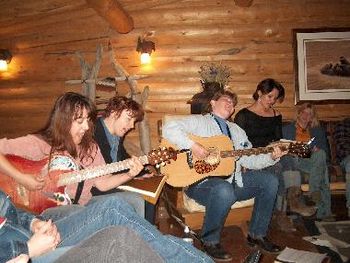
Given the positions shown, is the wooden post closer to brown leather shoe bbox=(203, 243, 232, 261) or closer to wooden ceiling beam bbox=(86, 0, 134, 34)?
wooden ceiling beam bbox=(86, 0, 134, 34)

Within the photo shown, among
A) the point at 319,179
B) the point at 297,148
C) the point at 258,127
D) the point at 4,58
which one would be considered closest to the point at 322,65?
the point at 258,127

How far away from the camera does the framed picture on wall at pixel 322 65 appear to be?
6039mm

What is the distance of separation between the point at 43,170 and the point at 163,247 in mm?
1158

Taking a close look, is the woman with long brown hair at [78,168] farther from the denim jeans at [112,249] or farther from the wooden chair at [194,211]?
the wooden chair at [194,211]

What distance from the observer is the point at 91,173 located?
2895mm


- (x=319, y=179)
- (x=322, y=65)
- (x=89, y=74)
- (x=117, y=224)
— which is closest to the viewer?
(x=117, y=224)

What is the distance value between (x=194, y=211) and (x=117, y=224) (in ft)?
6.43

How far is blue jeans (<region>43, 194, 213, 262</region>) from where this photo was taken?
2.09 meters

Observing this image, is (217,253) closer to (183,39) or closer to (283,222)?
(283,222)

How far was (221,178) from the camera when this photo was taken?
3795mm

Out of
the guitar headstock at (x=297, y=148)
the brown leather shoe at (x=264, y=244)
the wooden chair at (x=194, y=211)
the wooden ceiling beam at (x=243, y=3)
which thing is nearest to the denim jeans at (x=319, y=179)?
the guitar headstock at (x=297, y=148)

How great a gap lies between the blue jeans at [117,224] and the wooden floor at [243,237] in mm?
1558

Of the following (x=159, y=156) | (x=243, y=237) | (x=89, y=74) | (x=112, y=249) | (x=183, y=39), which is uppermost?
(x=183, y=39)

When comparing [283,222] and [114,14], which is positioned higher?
[114,14]
